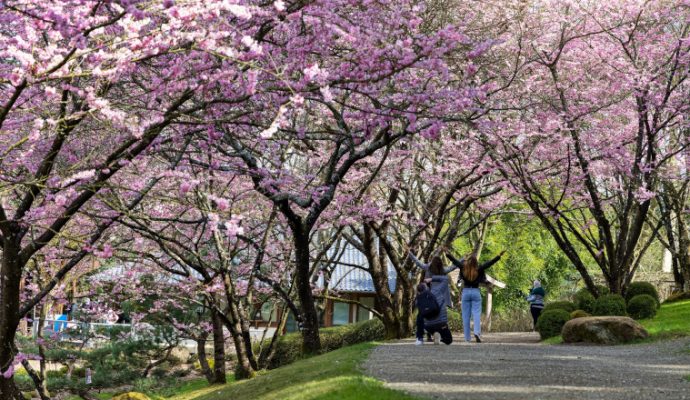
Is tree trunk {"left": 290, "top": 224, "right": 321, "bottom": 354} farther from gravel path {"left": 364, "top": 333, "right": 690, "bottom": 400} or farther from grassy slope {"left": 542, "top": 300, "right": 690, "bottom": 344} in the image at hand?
grassy slope {"left": 542, "top": 300, "right": 690, "bottom": 344}

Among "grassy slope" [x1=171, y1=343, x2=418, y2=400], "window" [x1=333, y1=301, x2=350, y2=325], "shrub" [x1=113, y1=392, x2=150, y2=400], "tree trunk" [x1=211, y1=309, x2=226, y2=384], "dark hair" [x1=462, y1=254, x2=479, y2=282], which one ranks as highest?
"window" [x1=333, y1=301, x2=350, y2=325]

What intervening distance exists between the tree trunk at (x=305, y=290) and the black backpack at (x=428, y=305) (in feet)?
7.24

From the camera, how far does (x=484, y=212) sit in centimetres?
2692

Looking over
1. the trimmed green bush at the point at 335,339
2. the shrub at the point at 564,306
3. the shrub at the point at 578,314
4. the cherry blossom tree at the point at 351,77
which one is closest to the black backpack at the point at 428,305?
the cherry blossom tree at the point at 351,77

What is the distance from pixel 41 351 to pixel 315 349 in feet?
19.2

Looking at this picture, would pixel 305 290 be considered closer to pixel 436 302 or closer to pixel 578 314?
pixel 436 302

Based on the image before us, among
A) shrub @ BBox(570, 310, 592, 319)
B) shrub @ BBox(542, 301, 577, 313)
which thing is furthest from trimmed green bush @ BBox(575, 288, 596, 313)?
shrub @ BBox(570, 310, 592, 319)

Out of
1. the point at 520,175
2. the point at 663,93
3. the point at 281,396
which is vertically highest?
the point at 663,93

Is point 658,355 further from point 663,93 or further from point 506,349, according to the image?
point 663,93

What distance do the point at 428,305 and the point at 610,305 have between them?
6.95m

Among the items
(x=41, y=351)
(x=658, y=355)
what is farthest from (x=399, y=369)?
(x=41, y=351)

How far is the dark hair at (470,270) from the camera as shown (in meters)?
17.1

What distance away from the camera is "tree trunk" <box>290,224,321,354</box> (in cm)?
1608

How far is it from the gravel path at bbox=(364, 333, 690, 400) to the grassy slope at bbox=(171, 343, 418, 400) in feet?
1.10
